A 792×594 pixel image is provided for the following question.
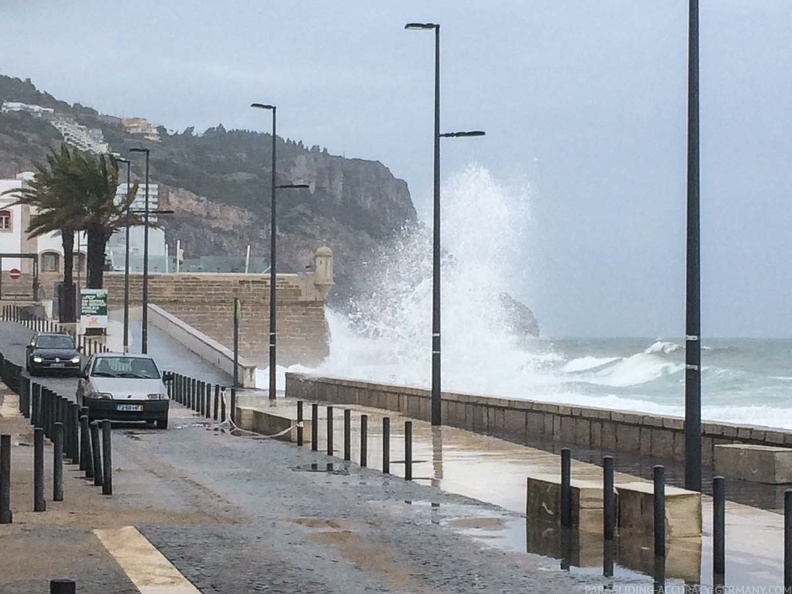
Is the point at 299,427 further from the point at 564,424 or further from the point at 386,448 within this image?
the point at 386,448

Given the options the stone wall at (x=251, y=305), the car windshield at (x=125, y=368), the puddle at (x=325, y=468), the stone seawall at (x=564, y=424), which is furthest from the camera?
the stone wall at (x=251, y=305)

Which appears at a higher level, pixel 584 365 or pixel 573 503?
pixel 573 503

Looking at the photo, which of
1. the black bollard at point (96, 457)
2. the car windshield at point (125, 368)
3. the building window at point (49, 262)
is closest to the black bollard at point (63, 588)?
the black bollard at point (96, 457)

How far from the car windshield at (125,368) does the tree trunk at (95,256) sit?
3635 centimetres

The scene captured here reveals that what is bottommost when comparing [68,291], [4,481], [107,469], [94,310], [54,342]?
[107,469]

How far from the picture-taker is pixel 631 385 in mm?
78312

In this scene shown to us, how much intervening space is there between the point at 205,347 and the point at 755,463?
45.8 metres

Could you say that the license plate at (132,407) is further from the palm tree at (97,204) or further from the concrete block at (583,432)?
the palm tree at (97,204)

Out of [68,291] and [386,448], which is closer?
[386,448]

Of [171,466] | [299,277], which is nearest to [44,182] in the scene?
[299,277]

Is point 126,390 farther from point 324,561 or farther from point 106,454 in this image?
point 324,561

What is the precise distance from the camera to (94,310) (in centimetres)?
5803

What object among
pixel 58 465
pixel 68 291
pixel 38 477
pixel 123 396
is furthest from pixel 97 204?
pixel 38 477

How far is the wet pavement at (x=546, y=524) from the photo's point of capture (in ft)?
38.4
